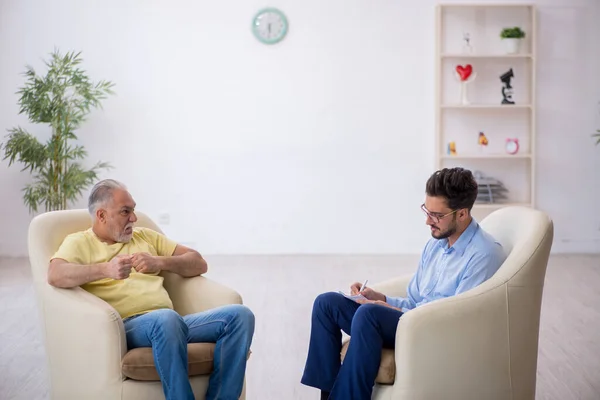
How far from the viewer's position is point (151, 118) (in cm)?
707

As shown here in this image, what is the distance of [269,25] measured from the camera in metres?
6.99

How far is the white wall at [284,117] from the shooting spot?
23.0ft

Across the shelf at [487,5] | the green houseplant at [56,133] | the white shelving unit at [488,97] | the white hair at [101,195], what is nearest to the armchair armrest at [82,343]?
the white hair at [101,195]

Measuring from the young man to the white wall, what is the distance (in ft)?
13.3

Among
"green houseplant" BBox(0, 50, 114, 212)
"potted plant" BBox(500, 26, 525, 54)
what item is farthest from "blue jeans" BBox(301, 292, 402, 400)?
"potted plant" BBox(500, 26, 525, 54)

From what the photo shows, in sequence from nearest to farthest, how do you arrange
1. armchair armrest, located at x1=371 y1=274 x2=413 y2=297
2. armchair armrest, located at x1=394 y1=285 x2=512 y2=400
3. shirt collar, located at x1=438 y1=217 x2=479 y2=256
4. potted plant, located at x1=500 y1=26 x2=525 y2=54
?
armchair armrest, located at x1=394 y1=285 x2=512 y2=400, shirt collar, located at x1=438 y1=217 x2=479 y2=256, armchair armrest, located at x1=371 y1=274 x2=413 y2=297, potted plant, located at x1=500 y1=26 x2=525 y2=54

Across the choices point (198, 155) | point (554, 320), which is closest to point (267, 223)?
point (198, 155)

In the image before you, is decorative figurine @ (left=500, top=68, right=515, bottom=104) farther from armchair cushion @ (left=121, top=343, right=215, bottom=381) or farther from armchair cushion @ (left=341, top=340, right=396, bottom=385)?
armchair cushion @ (left=121, top=343, right=215, bottom=381)

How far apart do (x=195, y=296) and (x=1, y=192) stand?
4.49 m

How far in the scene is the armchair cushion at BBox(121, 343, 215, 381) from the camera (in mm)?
2785

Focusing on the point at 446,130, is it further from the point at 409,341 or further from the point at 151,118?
the point at 409,341

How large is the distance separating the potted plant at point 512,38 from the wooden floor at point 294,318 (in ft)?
5.91

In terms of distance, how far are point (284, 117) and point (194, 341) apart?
4.30 meters

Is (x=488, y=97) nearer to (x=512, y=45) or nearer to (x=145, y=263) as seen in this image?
(x=512, y=45)
